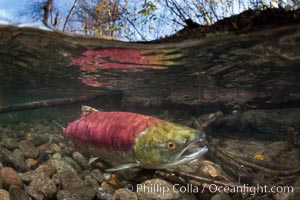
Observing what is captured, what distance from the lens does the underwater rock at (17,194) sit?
4770 millimetres

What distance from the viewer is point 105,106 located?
16.8 m

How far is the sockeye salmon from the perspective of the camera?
473 cm

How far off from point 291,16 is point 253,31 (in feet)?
3.12

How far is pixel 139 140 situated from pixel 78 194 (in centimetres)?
140

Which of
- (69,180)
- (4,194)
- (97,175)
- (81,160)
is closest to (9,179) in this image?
(4,194)

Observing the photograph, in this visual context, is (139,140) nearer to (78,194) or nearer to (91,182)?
(78,194)

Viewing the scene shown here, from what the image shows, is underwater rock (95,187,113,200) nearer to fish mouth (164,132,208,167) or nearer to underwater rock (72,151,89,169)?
fish mouth (164,132,208,167)

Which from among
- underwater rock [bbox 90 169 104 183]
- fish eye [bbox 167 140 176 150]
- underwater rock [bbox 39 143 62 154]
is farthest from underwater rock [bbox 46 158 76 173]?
fish eye [bbox 167 140 176 150]

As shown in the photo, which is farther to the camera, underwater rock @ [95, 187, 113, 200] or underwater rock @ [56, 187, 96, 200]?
underwater rock @ [95, 187, 113, 200]

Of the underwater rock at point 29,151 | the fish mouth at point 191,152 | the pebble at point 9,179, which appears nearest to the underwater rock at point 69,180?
the pebble at point 9,179

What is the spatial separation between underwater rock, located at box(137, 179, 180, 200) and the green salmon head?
0.48 meters

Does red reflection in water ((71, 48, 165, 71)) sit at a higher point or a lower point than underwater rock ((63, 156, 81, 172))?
higher

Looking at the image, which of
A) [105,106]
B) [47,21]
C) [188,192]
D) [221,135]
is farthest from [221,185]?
[105,106]

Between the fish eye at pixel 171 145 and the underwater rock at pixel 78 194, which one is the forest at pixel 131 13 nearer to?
the fish eye at pixel 171 145
